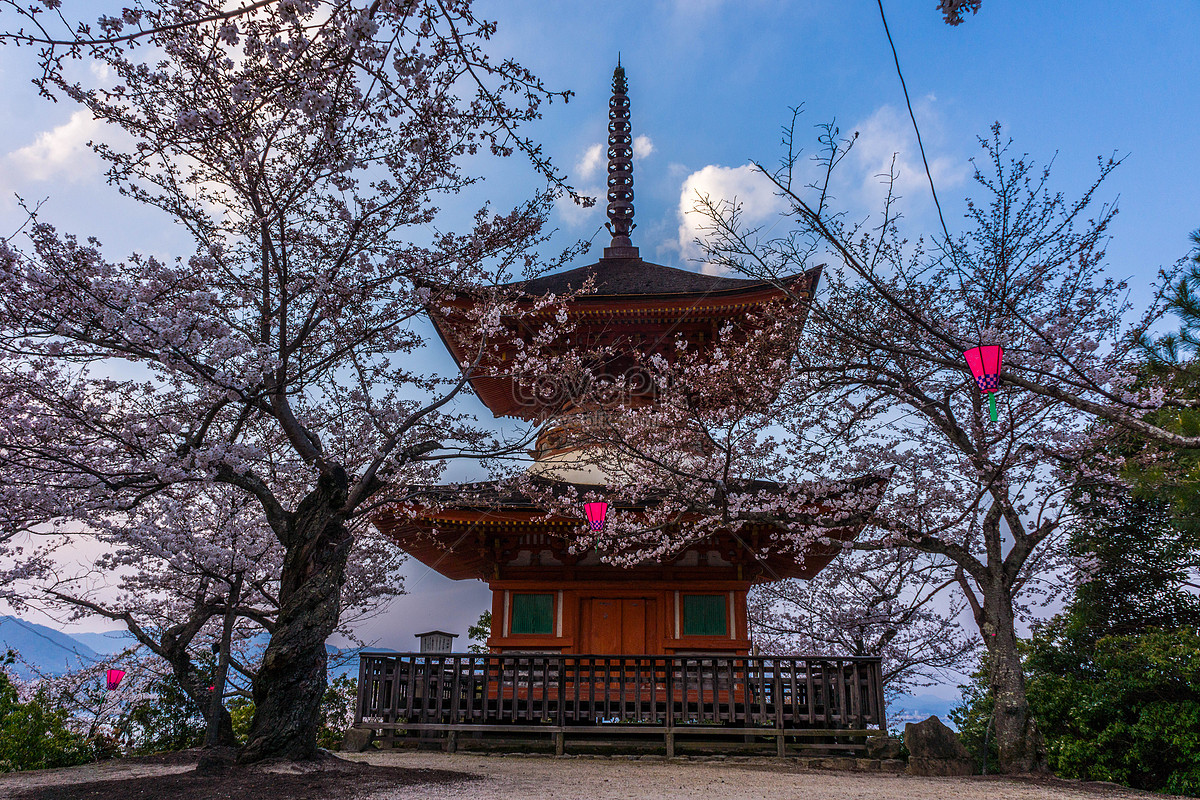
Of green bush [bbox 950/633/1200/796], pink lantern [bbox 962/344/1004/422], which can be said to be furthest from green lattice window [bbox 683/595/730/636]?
pink lantern [bbox 962/344/1004/422]

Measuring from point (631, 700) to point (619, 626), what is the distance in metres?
1.44

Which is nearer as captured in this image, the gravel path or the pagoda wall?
the gravel path

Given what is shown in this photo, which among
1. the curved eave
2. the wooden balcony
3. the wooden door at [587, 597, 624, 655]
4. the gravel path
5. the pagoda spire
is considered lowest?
the gravel path

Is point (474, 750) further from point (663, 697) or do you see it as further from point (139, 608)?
point (139, 608)

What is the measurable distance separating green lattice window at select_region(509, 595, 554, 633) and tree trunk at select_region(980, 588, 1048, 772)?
6647 mm

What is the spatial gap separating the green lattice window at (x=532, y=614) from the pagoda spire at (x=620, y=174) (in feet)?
25.5

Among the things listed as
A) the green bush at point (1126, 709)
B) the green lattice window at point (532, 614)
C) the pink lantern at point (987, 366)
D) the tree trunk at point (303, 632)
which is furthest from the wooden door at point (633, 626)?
the pink lantern at point (987, 366)

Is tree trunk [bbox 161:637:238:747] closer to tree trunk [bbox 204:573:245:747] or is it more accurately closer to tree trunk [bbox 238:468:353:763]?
tree trunk [bbox 204:573:245:747]

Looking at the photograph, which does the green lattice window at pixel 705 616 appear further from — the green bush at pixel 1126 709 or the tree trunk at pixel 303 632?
the tree trunk at pixel 303 632

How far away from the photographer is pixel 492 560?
11508mm

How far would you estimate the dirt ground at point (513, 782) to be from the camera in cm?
551

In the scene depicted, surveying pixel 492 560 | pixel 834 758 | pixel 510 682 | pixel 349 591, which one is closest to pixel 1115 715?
pixel 834 758

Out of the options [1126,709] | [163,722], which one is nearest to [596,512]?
[163,722]

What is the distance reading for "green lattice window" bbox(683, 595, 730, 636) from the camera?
11.3 meters
